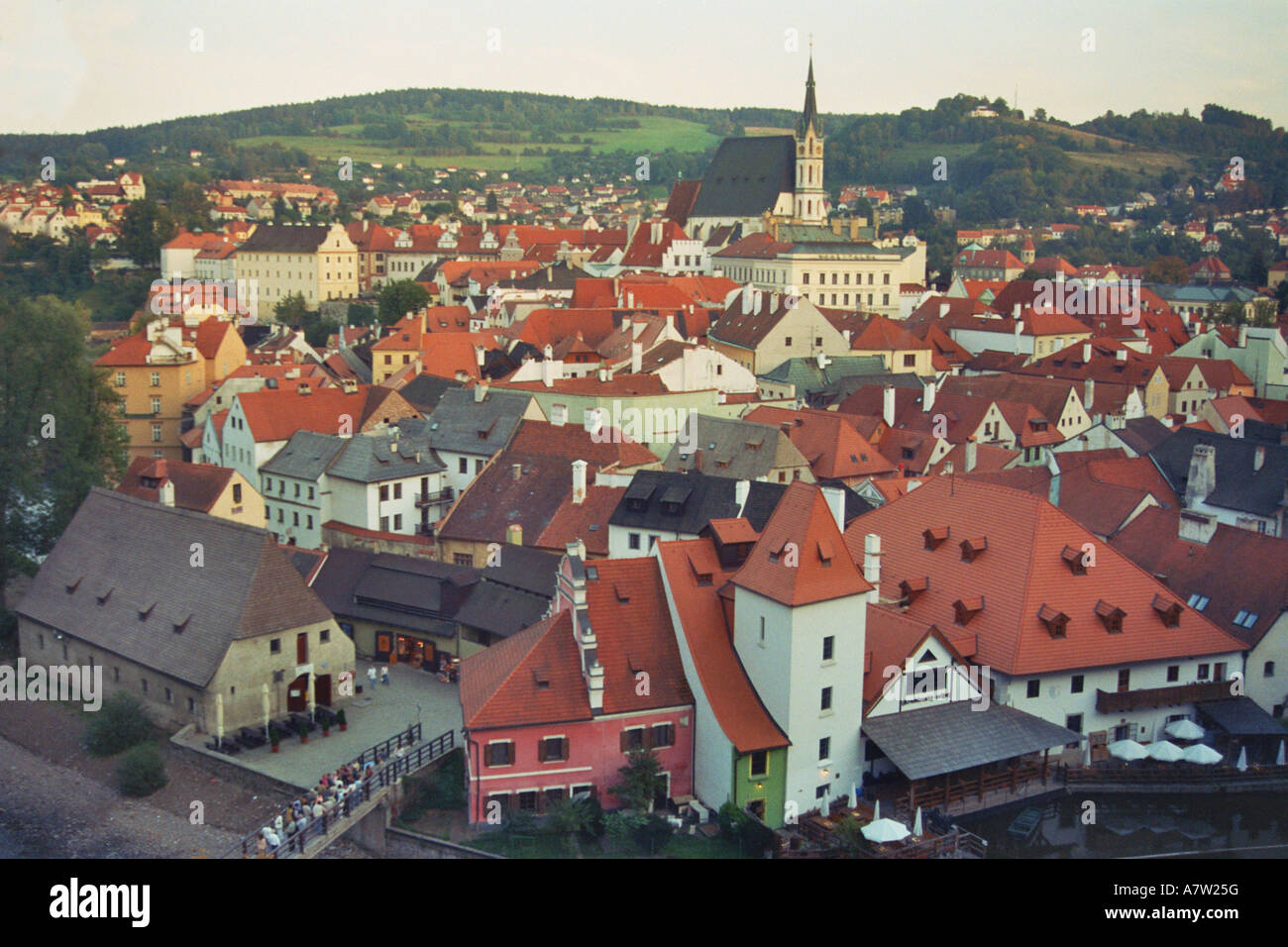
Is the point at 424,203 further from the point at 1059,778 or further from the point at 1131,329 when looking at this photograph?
the point at 1059,778

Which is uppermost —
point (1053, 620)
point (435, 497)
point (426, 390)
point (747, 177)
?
point (747, 177)

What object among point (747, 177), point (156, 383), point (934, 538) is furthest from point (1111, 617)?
point (747, 177)

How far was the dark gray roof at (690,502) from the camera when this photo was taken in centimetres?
3141

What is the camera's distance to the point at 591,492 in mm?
35531

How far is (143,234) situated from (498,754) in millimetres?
90991

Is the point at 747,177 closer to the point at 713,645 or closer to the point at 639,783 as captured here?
the point at 713,645

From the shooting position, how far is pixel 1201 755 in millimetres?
24531

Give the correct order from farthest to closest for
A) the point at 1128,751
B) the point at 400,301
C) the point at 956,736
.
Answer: the point at 400,301, the point at 1128,751, the point at 956,736

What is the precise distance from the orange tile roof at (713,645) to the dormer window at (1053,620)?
20.2ft

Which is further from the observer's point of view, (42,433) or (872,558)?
(42,433)

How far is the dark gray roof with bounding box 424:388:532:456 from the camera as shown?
41031 millimetres

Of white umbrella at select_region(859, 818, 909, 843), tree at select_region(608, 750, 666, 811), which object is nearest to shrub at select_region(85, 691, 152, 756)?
tree at select_region(608, 750, 666, 811)
